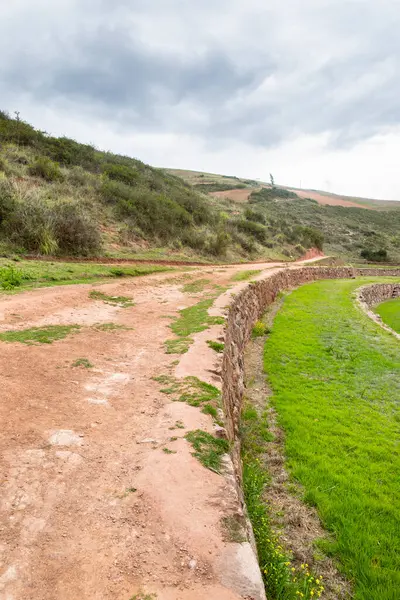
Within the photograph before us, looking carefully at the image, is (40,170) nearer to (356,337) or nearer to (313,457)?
(356,337)

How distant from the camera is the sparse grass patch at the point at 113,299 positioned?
9.88 metres

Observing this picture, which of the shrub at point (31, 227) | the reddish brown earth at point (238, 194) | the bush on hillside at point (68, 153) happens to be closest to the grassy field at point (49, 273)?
the shrub at point (31, 227)

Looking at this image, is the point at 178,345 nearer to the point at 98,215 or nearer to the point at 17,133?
the point at 98,215

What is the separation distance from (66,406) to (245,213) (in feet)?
150

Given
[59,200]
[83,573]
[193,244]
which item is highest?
[59,200]

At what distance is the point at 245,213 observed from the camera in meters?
47.6

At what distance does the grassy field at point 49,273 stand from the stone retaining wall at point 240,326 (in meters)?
4.90

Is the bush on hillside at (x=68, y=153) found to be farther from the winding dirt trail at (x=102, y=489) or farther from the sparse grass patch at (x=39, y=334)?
the winding dirt trail at (x=102, y=489)

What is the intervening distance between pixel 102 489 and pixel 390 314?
2343 centimetres

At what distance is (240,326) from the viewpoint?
11234mm

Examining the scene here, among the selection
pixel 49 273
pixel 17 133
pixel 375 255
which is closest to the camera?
pixel 49 273

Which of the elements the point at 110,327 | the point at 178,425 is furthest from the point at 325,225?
the point at 178,425

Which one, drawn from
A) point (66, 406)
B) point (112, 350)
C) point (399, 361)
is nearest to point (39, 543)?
point (66, 406)

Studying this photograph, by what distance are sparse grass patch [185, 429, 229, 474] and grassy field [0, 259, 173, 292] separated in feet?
25.2
